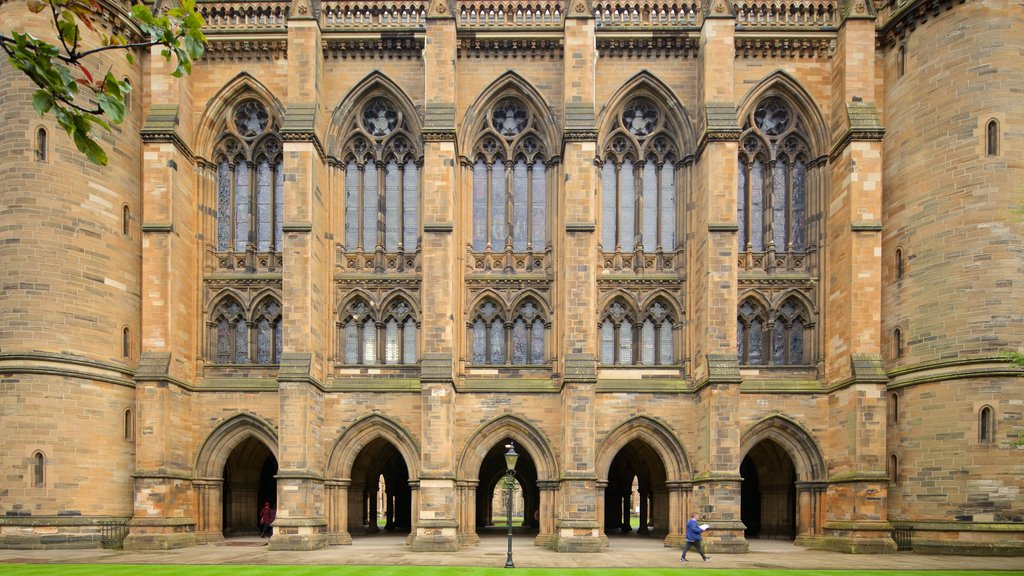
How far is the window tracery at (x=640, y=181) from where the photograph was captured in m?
28.6

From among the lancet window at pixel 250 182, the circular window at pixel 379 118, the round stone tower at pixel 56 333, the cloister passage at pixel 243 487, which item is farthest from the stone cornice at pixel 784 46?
the cloister passage at pixel 243 487

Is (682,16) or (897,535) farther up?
(682,16)

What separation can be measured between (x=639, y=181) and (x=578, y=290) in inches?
212

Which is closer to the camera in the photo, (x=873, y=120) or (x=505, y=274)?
(x=873, y=120)

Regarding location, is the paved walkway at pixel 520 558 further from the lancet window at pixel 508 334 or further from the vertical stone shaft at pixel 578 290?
the lancet window at pixel 508 334

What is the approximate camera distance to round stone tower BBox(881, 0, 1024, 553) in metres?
22.8

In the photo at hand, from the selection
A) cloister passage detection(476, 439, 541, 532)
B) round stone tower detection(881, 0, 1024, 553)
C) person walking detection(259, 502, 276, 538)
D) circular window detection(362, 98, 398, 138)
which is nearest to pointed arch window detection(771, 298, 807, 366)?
round stone tower detection(881, 0, 1024, 553)

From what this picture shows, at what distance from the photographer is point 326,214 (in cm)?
2803

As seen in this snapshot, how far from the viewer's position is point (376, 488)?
33656 mm

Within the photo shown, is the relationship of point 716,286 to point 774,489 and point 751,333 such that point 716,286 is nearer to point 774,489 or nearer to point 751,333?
point 751,333

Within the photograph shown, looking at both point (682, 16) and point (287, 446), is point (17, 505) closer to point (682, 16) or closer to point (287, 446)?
point (287, 446)

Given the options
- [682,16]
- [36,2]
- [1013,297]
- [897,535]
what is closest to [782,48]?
[682,16]

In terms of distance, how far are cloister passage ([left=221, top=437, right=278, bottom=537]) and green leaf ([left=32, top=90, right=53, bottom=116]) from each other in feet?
85.2

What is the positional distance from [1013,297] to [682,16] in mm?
13862
